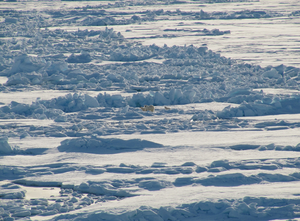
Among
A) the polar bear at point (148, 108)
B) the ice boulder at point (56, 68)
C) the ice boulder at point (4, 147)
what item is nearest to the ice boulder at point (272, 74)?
the polar bear at point (148, 108)

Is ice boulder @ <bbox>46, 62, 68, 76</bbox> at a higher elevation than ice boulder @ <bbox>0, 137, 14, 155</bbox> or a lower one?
higher

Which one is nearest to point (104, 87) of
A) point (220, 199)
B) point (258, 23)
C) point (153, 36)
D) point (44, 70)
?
point (44, 70)

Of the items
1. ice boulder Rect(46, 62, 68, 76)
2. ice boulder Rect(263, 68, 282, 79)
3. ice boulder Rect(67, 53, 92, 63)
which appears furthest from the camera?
ice boulder Rect(67, 53, 92, 63)

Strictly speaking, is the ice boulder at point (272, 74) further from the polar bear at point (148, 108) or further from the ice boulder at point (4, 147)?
the ice boulder at point (4, 147)

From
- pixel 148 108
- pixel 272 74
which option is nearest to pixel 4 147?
pixel 148 108

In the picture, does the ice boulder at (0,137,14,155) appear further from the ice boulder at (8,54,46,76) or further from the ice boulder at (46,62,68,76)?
the ice boulder at (8,54,46,76)

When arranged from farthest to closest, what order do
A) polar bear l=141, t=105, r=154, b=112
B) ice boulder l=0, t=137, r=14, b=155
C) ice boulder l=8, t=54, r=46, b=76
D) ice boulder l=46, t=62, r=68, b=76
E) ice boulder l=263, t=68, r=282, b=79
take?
1. ice boulder l=8, t=54, r=46, b=76
2. ice boulder l=46, t=62, r=68, b=76
3. ice boulder l=263, t=68, r=282, b=79
4. polar bear l=141, t=105, r=154, b=112
5. ice boulder l=0, t=137, r=14, b=155

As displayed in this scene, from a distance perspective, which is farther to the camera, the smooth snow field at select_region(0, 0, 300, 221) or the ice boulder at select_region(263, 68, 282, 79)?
the ice boulder at select_region(263, 68, 282, 79)

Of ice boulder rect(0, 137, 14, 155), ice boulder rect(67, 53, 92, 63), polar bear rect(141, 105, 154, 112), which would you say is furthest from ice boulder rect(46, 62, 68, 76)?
ice boulder rect(0, 137, 14, 155)

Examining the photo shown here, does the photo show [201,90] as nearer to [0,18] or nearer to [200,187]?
[200,187]
